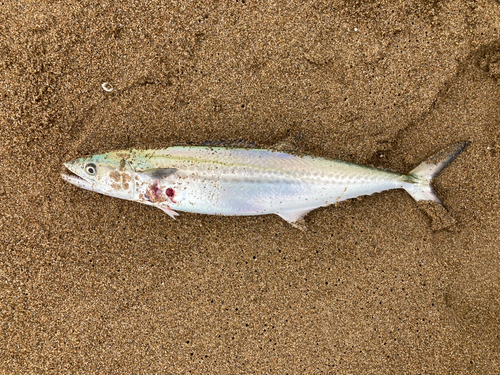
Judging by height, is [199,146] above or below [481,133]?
below

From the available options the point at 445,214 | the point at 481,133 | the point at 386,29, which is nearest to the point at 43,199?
the point at 386,29

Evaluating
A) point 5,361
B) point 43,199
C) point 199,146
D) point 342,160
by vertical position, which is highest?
point 342,160

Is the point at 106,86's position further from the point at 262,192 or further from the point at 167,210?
the point at 262,192

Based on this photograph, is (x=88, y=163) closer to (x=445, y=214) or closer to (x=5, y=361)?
(x=5, y=361)

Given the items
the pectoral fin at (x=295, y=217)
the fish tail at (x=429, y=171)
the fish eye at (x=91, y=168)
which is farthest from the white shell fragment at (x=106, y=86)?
the fish tail at (x=429, y=171)

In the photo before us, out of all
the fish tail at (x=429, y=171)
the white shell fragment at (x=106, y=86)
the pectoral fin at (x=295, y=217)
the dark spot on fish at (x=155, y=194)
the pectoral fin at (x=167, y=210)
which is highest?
the fish tail at (x=429, y=171)

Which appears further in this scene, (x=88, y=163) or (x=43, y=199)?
(x=43, y=199)

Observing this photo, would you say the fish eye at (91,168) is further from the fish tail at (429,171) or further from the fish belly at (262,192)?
the fish tail at (429,171)

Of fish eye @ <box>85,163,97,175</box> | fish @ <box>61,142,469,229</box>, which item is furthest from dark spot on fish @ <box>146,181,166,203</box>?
fish eye @ <box>85,163,97,175</box>
